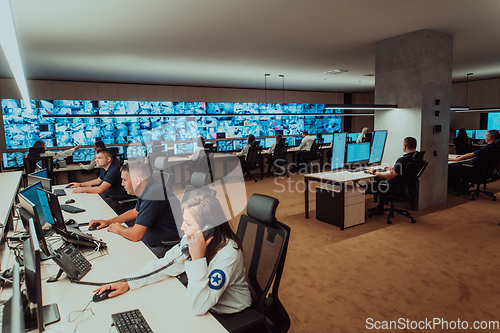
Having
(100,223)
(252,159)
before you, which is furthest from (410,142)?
(252,159)

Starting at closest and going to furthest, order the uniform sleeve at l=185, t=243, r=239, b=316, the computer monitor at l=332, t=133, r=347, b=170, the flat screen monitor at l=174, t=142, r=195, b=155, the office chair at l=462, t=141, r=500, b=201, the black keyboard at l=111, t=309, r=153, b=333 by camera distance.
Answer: the black keyboard at l=111, t=309, r=153, b=333 < the uniform sleeve at l=185, t=243, r=239, b=316 < the computer monitor at l=332, t=133, r=347, b=170 < the office chair at l=462, t=141, r=500, b=201 < the flat screen monitor at l=174, t=142, r=195, b=155

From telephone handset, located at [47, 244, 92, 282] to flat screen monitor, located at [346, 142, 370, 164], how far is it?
3677 millimetres

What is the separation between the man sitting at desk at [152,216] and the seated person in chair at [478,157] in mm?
5704

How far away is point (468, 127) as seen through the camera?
34.1ft

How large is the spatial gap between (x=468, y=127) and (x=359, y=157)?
8182 mm

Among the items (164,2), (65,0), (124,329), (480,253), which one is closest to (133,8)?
(164,2)

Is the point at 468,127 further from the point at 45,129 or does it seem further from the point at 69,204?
the point at 45,129

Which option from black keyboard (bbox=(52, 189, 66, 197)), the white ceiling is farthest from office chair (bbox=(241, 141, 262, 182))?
black keyboard (bbox=(52, 189, 66, 197))

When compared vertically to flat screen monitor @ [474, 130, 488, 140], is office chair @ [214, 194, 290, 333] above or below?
below

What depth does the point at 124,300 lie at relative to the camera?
4.96 feet

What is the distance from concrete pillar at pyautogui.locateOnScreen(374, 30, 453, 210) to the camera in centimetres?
471

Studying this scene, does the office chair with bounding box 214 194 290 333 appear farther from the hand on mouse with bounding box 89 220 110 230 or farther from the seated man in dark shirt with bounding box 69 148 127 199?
the seated man in dark shirt with bounding box 69 148 127 199

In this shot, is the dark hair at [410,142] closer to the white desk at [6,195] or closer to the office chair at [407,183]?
the office chair at [407,183]

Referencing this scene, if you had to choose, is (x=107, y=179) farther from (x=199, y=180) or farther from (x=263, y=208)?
(x=263, y=208)
